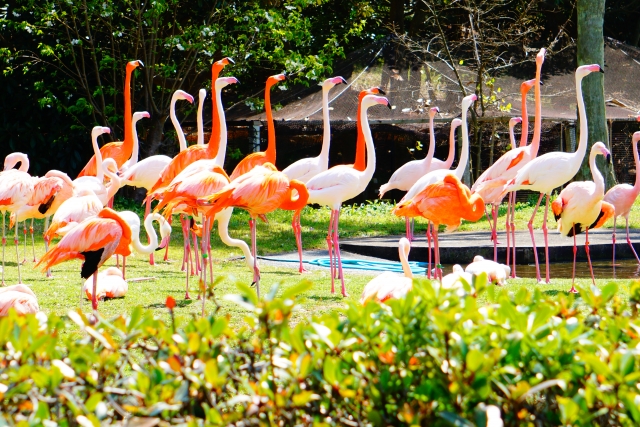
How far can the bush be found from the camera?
2.10 m

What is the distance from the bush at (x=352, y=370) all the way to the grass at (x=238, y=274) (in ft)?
5.10

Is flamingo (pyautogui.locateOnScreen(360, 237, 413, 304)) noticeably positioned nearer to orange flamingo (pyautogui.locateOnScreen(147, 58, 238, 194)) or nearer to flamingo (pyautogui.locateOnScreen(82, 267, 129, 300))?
flamingo (pyautogui.locateOnScreen(82, 267, 129, 300))

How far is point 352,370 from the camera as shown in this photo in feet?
7.67

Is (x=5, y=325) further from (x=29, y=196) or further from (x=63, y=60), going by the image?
(x=63, y=60)

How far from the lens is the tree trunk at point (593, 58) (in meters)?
13.7

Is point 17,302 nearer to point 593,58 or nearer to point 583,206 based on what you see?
point 583,206

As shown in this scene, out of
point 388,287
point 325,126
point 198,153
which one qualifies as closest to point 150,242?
point 198,153

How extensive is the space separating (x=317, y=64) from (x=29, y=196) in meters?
8.45

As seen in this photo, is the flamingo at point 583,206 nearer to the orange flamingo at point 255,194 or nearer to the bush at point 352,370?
the orange flamingo at point 255,194

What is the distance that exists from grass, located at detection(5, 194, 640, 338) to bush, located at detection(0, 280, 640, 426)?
1555 mm

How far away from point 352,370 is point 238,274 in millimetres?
6437

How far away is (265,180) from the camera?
6.23m

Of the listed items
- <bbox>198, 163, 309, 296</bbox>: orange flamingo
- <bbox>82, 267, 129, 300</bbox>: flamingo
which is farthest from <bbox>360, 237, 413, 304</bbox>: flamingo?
<bbox>82, 267, 129, 300</bbox>: flamingo

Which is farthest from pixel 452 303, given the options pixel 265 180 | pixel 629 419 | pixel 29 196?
pixel 29 196
